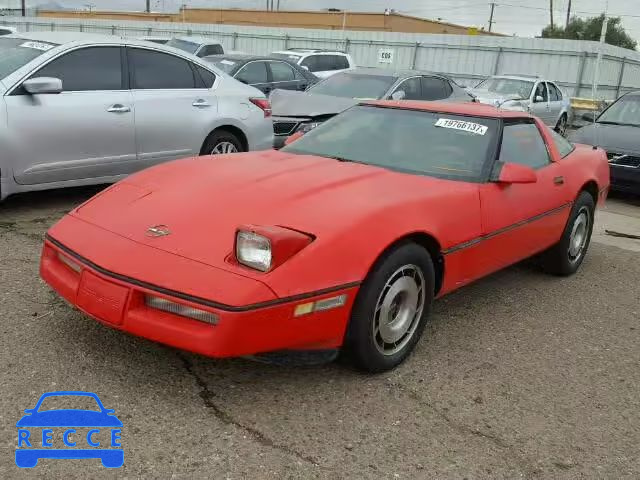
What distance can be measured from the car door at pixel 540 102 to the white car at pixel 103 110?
997 centimetres

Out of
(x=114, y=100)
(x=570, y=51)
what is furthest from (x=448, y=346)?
(x=570, y=51)

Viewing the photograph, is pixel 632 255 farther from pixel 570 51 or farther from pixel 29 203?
pixel 570 51

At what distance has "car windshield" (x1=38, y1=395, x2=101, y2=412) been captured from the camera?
108 inches

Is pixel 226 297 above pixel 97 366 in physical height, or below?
above

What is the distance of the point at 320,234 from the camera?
116 inches

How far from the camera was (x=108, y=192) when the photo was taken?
3.67 meters

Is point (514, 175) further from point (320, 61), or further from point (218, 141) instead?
point (320, 61)

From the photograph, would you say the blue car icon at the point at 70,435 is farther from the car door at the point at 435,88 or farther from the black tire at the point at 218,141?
the car door at the point at 435,88

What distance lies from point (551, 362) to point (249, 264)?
1.84 meters

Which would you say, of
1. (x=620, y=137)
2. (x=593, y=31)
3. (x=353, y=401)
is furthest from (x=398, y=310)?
(x=593, y=31)

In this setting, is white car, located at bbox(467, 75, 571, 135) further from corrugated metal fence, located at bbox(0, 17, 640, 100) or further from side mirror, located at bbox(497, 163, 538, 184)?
side mirror, located at bbox(497, 163, 538, 184)

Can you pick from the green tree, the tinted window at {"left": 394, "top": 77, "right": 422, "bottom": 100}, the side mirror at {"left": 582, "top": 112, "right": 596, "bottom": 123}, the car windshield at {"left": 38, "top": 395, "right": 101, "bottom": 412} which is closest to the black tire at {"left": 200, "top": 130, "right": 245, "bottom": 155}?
the tinted window at {"left": 394, "top": 77, "right": 422, "bottom": 100}

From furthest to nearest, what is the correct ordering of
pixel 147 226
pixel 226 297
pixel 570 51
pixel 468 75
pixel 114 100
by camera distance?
pixel 468 75, pixel 570 51, pixel 114 100, pixel 147 226, pixel 226 297

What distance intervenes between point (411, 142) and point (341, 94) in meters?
5.81
